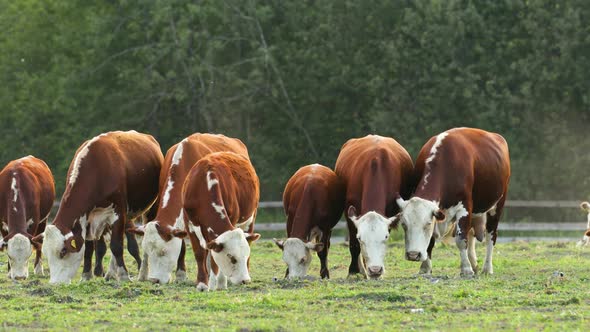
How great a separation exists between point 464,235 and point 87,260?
5.79 metres

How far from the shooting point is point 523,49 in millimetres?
39000

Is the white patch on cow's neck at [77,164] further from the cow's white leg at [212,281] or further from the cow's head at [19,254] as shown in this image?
the cow's white leg at [212,281]

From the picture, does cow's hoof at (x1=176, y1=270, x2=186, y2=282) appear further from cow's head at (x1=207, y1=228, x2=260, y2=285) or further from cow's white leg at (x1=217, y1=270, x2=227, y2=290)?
cow's head at (x1=207, y1=228, x2=260, y2=285)

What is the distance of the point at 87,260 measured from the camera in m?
18.7

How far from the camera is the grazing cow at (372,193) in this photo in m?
16.5

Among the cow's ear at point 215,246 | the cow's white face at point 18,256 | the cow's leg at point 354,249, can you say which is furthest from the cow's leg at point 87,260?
the cow's leg at point 354,249

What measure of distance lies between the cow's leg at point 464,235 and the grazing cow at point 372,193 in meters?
0.96

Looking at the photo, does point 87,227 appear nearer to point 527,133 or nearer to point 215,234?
point 215,234

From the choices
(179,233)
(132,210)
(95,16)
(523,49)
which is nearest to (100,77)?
(95,16)

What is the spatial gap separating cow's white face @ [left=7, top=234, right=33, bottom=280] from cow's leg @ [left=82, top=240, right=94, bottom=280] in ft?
2.84

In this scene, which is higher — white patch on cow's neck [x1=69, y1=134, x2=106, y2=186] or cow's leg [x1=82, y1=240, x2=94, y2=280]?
white patch on cow's neck [x1=69, y1=134, x2=106, y2=186]

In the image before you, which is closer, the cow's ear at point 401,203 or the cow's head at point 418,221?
the cow's head at point 418,221

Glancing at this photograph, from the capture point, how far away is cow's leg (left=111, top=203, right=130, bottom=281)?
58.2 ft

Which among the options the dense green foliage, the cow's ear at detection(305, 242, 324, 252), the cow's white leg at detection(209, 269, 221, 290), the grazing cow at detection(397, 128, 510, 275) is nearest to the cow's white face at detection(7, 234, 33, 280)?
the cow's white leg at detection(209, 269, 221, 290)
